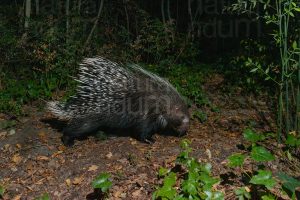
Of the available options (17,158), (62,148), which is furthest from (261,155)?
(17,158)

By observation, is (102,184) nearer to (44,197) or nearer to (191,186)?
(44,197)

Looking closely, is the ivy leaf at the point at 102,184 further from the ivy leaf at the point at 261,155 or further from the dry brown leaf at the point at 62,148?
the dry brown leaf at the point at 62,148

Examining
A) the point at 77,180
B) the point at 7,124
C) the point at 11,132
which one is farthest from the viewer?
the point at 7,124

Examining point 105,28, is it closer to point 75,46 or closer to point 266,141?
point 75,46

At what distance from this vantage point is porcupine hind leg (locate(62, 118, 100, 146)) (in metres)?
6.53

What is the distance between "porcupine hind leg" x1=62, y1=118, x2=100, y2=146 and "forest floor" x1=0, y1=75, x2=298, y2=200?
12cm

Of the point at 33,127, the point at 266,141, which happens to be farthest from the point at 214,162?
the point at 33,127

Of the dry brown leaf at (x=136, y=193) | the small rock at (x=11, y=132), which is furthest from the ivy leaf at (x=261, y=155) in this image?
the small rock at (x=11, y=132)

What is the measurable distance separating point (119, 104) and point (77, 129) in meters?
0.73

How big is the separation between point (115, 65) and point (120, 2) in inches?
173

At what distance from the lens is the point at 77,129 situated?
21.4 feet

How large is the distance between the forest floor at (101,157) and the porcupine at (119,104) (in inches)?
8.5

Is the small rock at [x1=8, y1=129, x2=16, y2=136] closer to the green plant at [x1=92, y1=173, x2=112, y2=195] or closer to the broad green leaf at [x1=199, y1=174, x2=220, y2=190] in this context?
the green plant at [x1=92, y1=173, x2=112, y2=195]

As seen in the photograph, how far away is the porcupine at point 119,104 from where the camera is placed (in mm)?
6492
